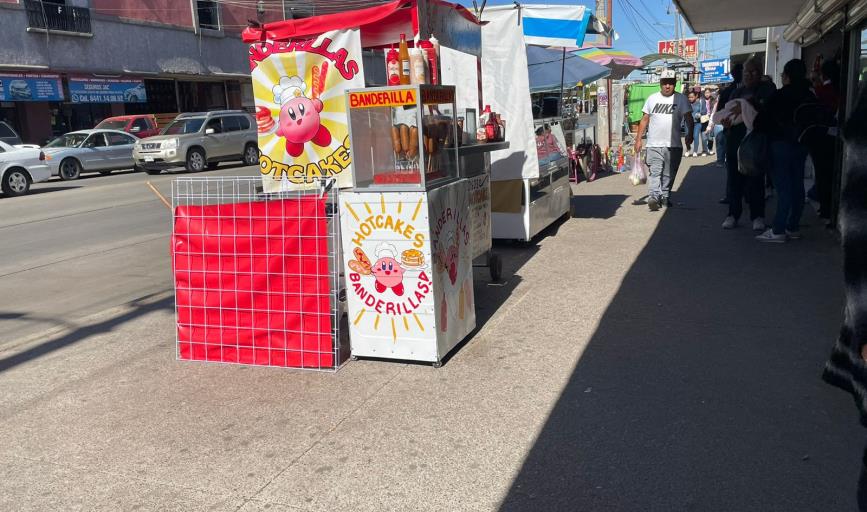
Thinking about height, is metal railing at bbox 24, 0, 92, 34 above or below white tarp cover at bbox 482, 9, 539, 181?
above

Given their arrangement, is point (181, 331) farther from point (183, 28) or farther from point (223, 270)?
point (183, 28)

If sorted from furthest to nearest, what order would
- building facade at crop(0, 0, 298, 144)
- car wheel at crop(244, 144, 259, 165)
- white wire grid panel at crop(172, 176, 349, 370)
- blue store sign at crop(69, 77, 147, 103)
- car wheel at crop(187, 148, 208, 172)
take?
blue store sign at crop(69, 77, 147, 103), building facade at crop(0, 0, 298, 144), car wheel at crop(244, 144, 259, 165), car wheel at crop(187, 148, 208, 172), white wire grid panel at crop(172, 176, 349, 370)

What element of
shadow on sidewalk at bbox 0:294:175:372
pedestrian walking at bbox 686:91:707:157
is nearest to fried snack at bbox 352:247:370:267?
shadow on sidewalk at bbox 0:294:175:372

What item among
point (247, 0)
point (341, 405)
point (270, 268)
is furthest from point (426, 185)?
point (247, 0)

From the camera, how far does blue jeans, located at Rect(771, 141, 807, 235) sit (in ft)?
25.0

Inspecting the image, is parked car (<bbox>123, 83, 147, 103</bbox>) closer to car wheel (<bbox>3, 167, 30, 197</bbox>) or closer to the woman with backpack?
car wheel (<bbox>3, 167, 30, 197</bbox>)

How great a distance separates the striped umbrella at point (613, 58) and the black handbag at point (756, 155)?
6.76 m

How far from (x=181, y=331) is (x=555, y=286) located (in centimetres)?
322

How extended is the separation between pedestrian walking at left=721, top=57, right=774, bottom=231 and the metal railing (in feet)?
85.7

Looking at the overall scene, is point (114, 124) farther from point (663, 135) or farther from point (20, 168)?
point (663, 135)

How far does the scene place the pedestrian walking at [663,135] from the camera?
33.3 feet

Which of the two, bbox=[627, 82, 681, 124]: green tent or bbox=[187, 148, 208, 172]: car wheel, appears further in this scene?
bbox=[627, 82, 681, 124]: green tent

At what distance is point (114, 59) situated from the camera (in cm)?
2959

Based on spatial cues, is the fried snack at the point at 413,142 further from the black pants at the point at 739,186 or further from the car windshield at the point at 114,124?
the car windshield at the point at 114,124
